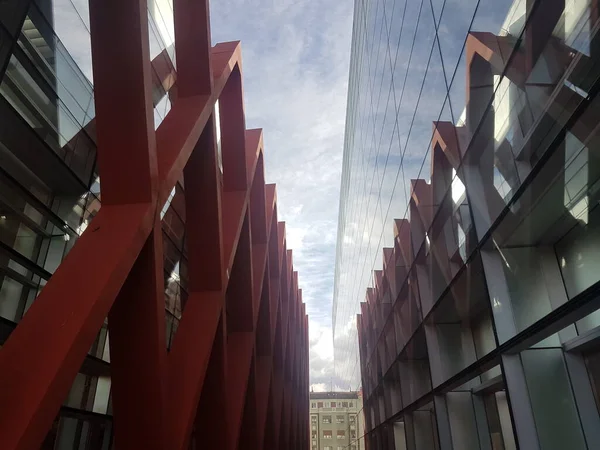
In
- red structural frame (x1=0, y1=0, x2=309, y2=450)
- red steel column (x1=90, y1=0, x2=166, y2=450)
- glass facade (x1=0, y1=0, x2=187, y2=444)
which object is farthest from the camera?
glass facade (x1=0, y1=0, x2=187, y2=444)

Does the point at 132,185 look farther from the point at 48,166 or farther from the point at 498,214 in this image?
the point at 498,214

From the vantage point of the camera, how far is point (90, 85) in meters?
9.76

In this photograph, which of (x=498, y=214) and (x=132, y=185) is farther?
(x=498, y=214)

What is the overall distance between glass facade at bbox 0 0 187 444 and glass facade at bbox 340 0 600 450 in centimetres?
747

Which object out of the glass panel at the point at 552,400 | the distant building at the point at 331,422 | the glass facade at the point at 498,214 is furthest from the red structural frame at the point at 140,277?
the distant building at the point at 331,422

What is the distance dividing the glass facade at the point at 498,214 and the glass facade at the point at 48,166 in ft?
24.5

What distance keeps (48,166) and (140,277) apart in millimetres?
3172

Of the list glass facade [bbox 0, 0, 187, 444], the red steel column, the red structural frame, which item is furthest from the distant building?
the red steel column

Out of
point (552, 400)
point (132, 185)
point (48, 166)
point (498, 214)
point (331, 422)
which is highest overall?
point (331, 422)

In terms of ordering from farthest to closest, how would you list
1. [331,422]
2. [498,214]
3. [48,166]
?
1. [331,422]
2. [48,166]
3. [498,214]

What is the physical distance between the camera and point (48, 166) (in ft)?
28.5

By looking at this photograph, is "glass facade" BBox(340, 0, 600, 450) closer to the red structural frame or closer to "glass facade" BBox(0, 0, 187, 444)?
the red structural frame

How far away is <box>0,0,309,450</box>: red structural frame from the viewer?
16.7ft

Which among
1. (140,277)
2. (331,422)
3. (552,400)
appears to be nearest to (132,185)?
(140,277)
